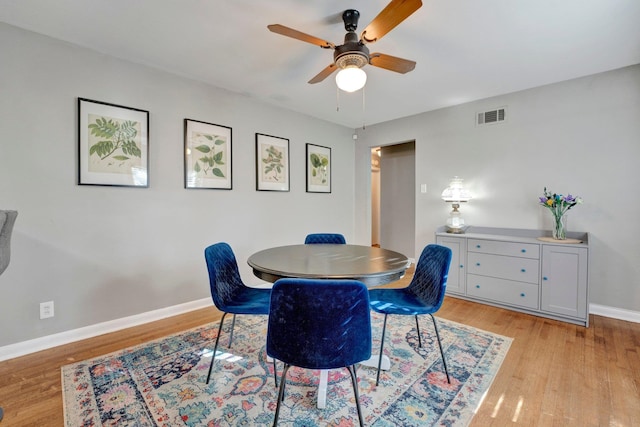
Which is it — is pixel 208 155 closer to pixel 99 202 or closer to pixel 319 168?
pixel 99 202

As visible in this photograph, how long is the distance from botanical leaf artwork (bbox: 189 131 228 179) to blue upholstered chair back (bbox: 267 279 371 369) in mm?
2265

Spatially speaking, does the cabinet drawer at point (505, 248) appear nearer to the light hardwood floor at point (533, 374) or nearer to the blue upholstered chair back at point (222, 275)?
the light hardwood floor at point (533, 374)

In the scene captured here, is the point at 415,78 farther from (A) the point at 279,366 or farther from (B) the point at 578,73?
(A) the point at 279,366

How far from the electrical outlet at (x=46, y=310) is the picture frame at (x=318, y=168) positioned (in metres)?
2.95

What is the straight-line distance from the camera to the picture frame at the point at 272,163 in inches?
140

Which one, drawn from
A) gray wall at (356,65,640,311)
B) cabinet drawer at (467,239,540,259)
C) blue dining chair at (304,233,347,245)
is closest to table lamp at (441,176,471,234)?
gray wall at (356,65,640,311)

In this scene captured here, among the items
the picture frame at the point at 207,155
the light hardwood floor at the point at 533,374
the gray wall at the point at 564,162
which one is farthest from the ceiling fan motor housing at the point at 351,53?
the gray wall at the point at 564,162

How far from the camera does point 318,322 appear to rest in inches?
46.9

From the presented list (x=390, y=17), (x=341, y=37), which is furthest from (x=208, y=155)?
(x=390, y=17)

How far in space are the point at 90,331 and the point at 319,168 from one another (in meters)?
3.21

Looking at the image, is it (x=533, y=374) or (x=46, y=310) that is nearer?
(x=533, y=374)

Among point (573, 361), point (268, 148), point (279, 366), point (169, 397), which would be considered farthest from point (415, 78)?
point (169, 397)

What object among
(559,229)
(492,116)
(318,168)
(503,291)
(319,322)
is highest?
(492,116)

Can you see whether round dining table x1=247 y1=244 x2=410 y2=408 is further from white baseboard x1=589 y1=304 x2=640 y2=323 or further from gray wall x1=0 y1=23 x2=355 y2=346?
white baseboard x1=589 y1=304 x2=640 y2=323
